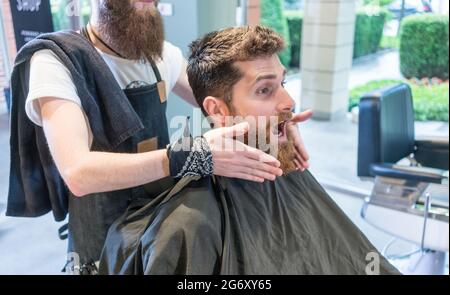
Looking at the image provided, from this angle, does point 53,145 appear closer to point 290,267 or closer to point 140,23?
point 140,23

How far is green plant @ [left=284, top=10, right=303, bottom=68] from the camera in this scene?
380cm

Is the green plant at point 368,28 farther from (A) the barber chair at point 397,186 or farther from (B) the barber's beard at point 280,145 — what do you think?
(B) the barber's beard at point 280,145

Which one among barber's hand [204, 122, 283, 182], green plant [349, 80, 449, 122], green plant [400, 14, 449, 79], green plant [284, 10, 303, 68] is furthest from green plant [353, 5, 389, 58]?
barber's hand [204, 122, 283, 182]

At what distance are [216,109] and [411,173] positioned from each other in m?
1.24

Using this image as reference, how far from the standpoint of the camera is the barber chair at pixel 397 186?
1930mm

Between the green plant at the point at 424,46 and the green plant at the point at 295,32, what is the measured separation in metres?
0.96

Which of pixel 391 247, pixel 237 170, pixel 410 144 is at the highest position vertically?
pixel 237 170

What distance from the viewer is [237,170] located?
35.2 inches

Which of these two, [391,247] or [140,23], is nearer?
[140,23]

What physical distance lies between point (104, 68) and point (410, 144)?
1.87 metres

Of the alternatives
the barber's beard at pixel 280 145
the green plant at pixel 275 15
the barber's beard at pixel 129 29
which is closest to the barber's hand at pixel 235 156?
the barber's beard at pixel 280 145

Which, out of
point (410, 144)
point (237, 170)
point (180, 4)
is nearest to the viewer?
point (237, 170)
